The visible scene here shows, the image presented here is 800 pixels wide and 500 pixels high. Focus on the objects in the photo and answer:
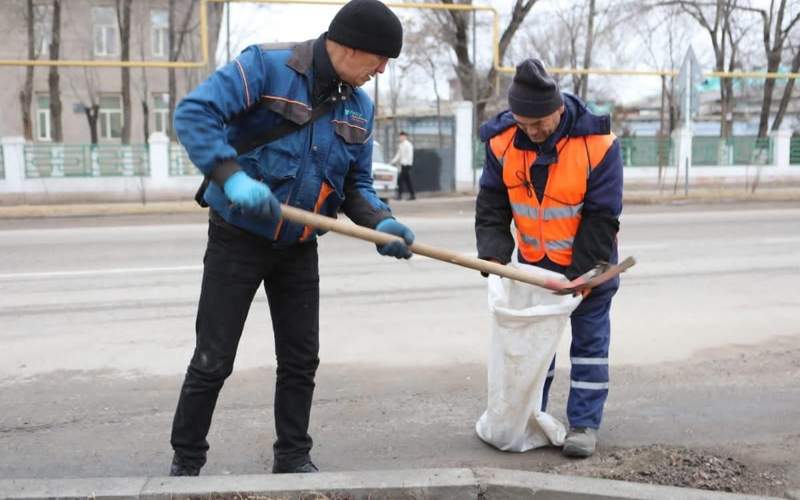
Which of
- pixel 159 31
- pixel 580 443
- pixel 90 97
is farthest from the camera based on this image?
pixel 159 31

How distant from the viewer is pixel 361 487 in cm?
298

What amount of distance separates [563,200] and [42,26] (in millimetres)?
33474

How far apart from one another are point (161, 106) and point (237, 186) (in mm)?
35334

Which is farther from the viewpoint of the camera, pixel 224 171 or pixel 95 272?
pixel 95 272

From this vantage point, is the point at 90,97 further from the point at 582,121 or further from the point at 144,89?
the point at 582,121

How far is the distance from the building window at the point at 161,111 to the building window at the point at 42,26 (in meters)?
4.75

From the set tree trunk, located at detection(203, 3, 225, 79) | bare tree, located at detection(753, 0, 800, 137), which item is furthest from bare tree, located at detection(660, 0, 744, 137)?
tree trunk, located at detection(203, 3, 225, 79)

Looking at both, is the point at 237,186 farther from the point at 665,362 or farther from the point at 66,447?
the point at 665,362

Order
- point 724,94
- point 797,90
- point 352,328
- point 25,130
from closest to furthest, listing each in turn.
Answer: point 352,328, point 25,130, point 724,94, point 797,90

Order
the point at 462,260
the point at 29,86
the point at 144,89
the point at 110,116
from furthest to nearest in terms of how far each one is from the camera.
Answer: the point at 110,116 → the point at 144,89 → the point at 29,86 → the point at 462,260

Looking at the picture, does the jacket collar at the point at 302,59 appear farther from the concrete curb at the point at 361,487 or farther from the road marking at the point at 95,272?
the road marking at the point at 95,272

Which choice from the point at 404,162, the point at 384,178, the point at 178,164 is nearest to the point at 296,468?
the point at 384,178

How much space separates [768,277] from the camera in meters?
8.11

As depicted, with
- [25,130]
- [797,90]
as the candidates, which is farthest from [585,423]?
[797,90]
